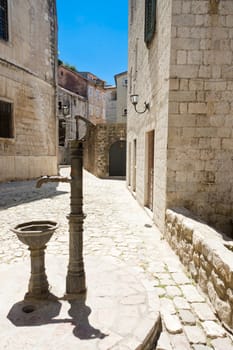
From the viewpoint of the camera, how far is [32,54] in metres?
11.4

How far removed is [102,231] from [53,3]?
44.1ft

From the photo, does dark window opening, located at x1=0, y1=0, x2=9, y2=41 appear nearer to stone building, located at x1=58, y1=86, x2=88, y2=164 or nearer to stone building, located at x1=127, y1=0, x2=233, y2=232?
stone building, located at x1=127, y1=0, x2=233, y2=232

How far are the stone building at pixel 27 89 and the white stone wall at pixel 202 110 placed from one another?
8.15 metres

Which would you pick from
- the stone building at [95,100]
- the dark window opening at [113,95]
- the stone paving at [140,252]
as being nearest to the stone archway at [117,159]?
the stone paving at [140,252]

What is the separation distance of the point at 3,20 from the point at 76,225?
1120 cm

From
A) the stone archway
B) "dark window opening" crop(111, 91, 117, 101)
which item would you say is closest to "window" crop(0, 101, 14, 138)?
the stone archway

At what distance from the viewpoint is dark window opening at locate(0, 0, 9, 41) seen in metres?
9.75

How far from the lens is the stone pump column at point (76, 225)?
226 centimetres

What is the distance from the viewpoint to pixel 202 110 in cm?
421

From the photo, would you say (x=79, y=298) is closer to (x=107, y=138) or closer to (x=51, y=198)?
(x=51, y=198)

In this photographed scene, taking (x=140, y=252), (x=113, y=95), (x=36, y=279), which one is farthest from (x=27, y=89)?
(x=113, y=95)

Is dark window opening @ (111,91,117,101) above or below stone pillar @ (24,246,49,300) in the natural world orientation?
above

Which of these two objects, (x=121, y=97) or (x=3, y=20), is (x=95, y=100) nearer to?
(x=121, y=97)

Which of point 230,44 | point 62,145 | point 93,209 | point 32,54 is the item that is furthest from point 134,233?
point 62,145
